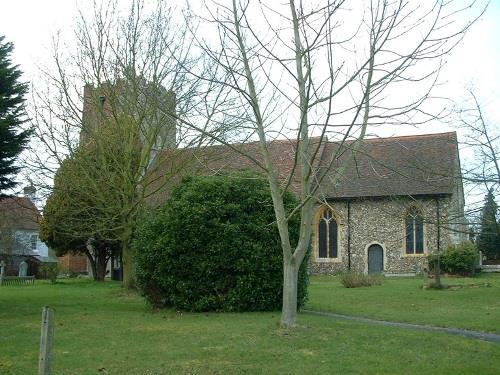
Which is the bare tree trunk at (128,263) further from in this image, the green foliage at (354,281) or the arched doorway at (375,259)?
the arched doorway at (375,259)

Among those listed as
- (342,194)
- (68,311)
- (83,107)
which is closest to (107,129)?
(83,107)

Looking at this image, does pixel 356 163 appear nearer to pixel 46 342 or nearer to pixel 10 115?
pixel 46 342

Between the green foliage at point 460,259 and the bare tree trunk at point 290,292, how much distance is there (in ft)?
78.6

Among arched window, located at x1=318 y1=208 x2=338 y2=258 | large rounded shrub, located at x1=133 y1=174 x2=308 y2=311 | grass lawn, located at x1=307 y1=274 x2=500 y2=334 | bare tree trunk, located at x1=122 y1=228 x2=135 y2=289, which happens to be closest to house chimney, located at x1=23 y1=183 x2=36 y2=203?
bare tree trunk, located at x1=122 y1=228 x2=135 y2=289

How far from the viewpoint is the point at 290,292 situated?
39.5 ft

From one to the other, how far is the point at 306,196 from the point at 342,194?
27919mm

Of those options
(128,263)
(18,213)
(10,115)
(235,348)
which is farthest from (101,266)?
(235,348)

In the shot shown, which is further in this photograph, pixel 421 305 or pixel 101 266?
pixel 101 266

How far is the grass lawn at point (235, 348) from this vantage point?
899 centimetres

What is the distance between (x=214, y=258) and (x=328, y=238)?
978 inches

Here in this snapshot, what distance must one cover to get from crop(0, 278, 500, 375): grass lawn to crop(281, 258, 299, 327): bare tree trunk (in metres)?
0.28

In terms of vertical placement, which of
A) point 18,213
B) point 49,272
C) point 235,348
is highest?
point 18,213

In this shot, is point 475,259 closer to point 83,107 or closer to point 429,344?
point 83,107

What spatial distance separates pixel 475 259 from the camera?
113 ft
